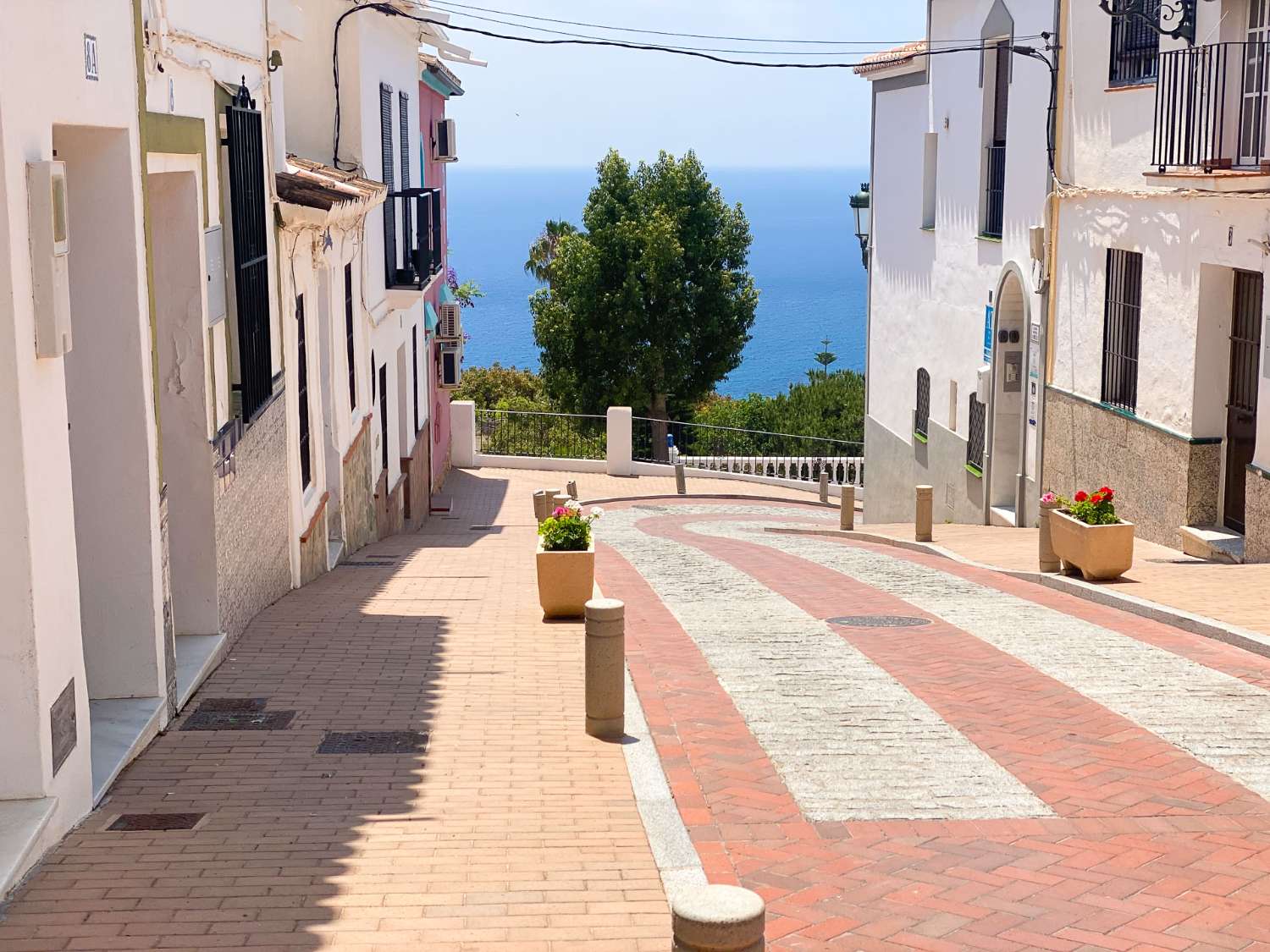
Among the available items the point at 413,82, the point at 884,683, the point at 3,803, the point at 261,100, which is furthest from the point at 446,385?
the point at 3,803

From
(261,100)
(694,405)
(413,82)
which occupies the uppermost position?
(413,82)

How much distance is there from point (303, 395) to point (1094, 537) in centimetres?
761

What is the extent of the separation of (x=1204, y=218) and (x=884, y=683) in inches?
302

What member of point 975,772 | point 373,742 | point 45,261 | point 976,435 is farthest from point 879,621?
point 976,435

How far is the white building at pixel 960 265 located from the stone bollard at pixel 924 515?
1.80m

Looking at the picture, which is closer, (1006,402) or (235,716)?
(235,716)

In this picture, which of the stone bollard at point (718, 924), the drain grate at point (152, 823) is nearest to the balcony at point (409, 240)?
the drain grate at point (152, 823)

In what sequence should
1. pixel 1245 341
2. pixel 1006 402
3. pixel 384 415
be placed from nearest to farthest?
pixel 1245 341 < pixel 1006 402 < pixel 384 415

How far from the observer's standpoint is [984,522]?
2138 centimetres

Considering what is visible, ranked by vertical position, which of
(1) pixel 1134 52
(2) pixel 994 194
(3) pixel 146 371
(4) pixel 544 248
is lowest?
(3) pixel 146 371

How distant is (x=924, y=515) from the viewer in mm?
18422

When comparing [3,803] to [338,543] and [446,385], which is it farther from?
[446,385]

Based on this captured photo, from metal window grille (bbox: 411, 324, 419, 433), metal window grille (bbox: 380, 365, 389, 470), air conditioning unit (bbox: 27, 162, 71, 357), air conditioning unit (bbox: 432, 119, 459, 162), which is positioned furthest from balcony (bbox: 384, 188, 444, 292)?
air conditioning unit (bbox: 27, 162, 71, 357)

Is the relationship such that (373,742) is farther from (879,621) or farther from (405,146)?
(405,146)
